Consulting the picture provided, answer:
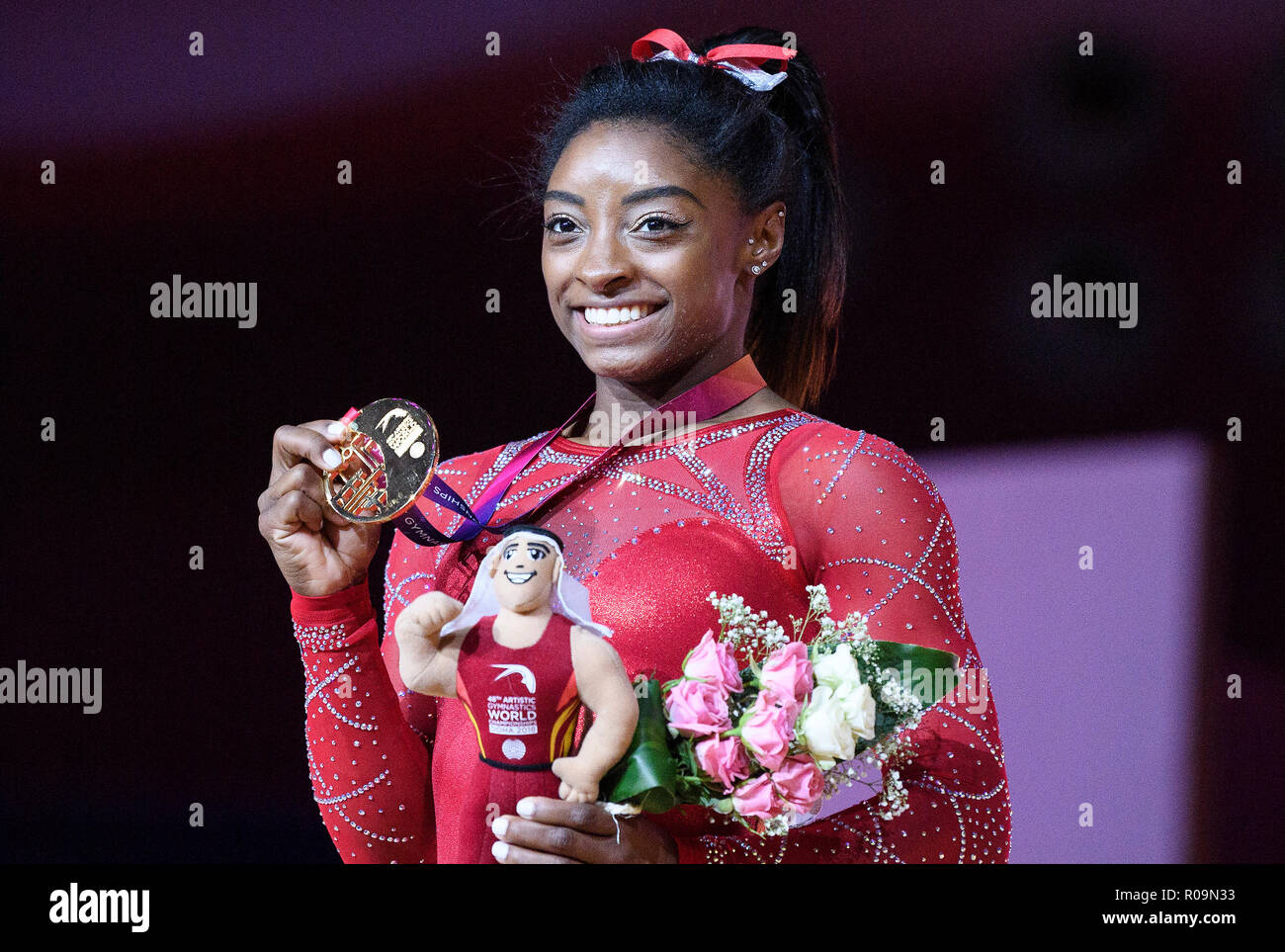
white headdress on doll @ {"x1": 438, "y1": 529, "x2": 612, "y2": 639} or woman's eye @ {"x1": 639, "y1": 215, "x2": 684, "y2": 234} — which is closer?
white headdress on doll @ {"x1": 438, "y1": 529, "x2": 612, "y2": 639}

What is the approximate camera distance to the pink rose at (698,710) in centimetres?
199

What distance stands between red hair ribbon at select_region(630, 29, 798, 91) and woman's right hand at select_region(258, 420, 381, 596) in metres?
0.81

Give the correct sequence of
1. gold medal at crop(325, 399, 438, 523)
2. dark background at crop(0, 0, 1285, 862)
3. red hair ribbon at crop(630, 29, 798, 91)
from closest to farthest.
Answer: gold medal at crop(325, 399, 438, 523)
red hair ribbon at crop(630, 29, 798, 91)
dark background at crop(0, 0, 1285, 862)

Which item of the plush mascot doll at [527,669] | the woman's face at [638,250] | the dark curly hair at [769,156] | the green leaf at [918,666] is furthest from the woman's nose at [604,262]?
the green leaf at [918,666]

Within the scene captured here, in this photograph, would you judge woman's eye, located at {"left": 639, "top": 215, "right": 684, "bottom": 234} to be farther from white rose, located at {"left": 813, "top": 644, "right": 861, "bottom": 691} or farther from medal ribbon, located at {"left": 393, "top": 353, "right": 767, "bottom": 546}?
white rose, located at {"left": 813, "top": 644, "right": 861, "bottom": 691}

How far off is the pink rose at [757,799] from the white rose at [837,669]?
0.46ft

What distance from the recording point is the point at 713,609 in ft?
7.32

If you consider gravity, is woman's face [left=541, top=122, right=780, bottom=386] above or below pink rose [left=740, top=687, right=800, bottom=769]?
above

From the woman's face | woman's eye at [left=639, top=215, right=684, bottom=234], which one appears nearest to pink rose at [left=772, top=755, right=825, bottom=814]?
the woman's face

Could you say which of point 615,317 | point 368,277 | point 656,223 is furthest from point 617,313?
point 368,277

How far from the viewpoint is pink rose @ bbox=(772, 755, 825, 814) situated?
1.98 meters

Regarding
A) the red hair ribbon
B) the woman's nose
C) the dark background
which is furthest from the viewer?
the dark background
